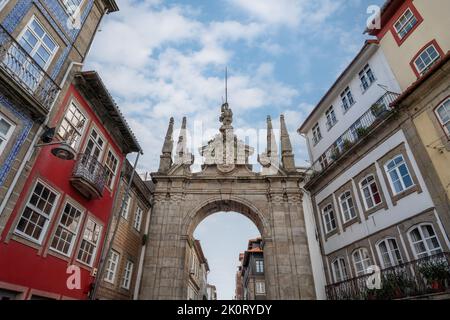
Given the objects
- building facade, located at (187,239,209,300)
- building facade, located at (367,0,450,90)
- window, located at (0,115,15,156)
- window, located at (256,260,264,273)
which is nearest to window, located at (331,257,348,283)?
building facade, located at (367,0,450,90)

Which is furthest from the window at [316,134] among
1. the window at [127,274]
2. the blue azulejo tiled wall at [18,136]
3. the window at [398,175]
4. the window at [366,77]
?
the blue azulejo tiled wall at [18,136]

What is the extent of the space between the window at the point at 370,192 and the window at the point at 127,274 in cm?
1337

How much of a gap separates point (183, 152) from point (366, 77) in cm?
1331

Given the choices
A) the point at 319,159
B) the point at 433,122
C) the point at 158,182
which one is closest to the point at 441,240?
the point at 433,122

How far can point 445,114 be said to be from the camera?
991cm

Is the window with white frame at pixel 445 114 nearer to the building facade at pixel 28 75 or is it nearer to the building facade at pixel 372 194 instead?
the building facade at pixel 372 194

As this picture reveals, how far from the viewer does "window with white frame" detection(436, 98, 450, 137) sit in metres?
9.75

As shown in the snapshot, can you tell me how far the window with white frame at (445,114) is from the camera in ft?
32.0

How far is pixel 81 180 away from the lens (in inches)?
396

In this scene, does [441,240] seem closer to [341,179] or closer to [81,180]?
[341,179]

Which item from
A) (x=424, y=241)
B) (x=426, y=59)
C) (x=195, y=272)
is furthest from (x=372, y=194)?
(x=195, y=272)

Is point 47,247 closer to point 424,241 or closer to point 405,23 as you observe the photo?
point 424,241

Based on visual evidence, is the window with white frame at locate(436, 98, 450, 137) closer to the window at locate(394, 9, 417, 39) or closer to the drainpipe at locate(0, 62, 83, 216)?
the window at locate(394, 9, 417, 39)

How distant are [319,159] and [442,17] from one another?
31.4 ft
